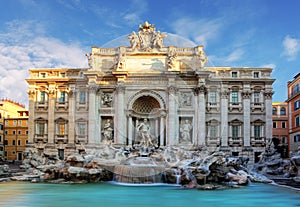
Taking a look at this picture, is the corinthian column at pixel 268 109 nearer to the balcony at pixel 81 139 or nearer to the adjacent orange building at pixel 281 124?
the adjacent orange building at pixel 281 124

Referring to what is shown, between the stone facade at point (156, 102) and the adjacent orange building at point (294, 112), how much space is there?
5965 mm

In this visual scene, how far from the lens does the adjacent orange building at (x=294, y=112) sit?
1351 inches

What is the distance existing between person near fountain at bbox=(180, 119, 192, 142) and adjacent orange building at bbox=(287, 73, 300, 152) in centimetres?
1286

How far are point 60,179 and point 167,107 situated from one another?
489 inches

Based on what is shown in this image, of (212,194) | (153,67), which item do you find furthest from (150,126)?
(212,194)

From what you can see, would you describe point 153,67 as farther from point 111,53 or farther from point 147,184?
point 147,184

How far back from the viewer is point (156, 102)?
2986cm

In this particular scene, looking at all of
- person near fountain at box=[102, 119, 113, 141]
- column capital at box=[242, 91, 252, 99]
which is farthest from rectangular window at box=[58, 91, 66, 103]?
column capital at box=[242, 91, 252, 99]

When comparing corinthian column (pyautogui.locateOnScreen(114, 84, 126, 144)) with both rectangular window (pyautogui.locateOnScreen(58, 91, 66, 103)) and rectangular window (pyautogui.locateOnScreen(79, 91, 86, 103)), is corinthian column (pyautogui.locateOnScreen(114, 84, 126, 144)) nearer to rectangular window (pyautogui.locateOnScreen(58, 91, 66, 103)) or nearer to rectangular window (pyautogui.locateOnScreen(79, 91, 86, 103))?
rectangular window (pyautogui.locateOnScreen(79, 91, 86, 103))

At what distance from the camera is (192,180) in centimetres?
1788

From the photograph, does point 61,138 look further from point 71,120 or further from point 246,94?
point 246,94

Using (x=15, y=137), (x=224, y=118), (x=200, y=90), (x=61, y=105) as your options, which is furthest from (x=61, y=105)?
(x=15, y=137)

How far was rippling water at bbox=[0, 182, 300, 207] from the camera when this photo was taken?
1306cm

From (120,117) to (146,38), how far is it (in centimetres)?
771
